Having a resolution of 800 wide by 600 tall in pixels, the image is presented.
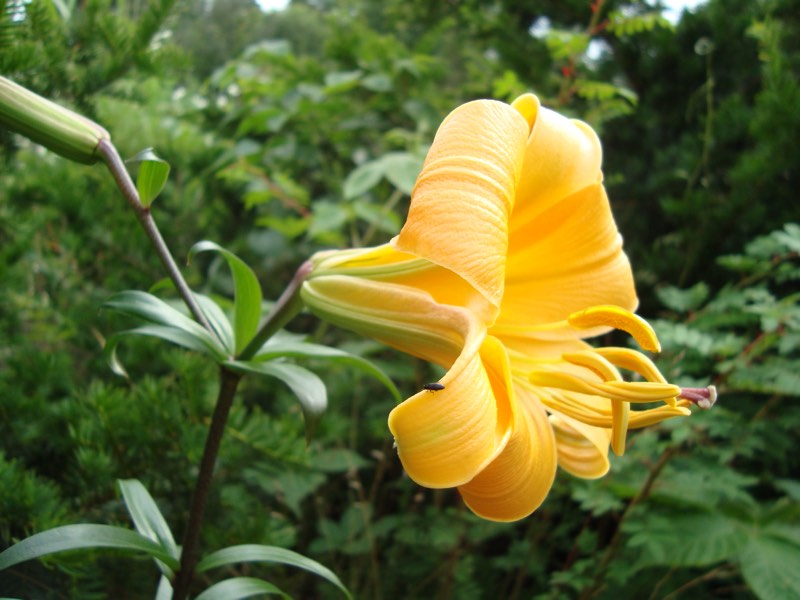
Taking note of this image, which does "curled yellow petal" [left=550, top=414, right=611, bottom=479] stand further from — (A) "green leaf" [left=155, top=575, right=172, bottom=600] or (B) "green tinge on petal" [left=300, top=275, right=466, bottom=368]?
(A) "green leaf" [left=155, top=575, right=172, bottom=600]

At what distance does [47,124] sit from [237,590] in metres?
0.52

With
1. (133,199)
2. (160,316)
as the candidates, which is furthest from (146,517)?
(133,199)

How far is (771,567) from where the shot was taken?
3.29ft

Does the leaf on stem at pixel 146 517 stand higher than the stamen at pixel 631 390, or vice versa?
the stamen at pixel 631 390

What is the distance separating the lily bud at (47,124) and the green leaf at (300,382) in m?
0.27

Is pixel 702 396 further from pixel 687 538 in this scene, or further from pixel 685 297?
pixel 685 297

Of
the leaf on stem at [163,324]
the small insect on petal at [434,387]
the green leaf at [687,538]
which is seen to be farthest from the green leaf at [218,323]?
the green leaf at [687,538]

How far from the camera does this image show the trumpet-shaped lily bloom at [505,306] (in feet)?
1.94

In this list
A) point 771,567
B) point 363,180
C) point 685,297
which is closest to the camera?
point 771,567

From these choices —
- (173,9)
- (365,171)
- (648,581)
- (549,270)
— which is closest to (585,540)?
(648,581)

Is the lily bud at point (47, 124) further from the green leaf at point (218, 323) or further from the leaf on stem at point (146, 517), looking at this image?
the leaf on stem at point (146, 517)

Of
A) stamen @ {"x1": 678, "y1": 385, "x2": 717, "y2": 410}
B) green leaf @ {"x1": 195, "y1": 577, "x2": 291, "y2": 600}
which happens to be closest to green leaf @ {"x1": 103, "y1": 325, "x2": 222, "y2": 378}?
green leaf @ {"x1": 195, "y1": 577, "x2": 291, "y2": 600}

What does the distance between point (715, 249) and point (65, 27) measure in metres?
1.44

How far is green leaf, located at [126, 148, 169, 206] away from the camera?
0.68 m
